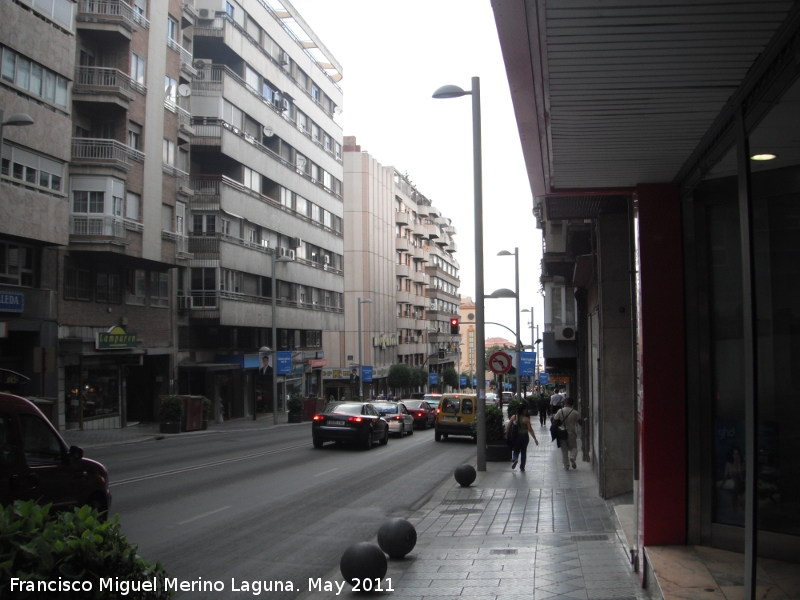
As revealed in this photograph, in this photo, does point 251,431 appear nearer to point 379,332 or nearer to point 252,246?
point 252,246

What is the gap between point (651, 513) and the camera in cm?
703

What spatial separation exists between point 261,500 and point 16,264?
18541 millimetres

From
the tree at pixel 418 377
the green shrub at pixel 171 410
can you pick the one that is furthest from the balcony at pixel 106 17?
the tree at pixel 418 377

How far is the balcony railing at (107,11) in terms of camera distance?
3161 centimetres

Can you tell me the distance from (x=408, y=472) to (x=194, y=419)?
18.3 m

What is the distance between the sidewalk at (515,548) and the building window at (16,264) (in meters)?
19.2

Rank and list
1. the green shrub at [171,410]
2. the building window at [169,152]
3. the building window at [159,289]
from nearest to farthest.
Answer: the green shrub at [171,410] < the building window at [169,152] < the building window at [159,289]

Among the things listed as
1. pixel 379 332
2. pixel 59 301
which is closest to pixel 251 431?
pixel 59 301

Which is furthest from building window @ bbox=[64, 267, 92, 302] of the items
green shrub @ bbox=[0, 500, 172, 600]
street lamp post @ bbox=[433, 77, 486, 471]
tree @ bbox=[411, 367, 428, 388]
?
tree @ bbox=[411, 367, 428, 388]

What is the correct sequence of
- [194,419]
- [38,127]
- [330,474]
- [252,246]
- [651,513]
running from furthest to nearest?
[252,246] < [194,419] < [38,127] < [330,474] < [651,513]

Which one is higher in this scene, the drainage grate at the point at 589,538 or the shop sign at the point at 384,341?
the shop sign at the point at 384,341

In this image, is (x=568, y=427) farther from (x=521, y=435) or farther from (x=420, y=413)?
(x=420, y=413)

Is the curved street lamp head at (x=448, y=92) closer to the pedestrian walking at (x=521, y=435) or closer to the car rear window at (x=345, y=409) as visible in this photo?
the pedestrian walking at (x=521, y=435)

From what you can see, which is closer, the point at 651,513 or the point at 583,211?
the point at 651,513
